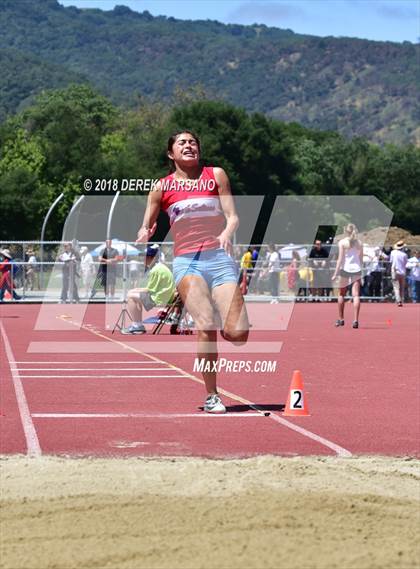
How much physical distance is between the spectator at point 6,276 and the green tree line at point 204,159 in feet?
108

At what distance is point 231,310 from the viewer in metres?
9.15

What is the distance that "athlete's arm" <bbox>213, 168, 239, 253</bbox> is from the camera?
9.12 metres

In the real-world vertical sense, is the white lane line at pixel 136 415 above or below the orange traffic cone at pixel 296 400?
below

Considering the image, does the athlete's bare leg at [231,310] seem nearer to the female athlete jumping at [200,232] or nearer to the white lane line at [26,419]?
Result: the female athlete jumping at [200,232]

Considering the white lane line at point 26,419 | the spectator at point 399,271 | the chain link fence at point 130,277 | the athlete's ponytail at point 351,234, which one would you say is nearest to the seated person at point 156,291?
the athlete's ponytail at point 351,234

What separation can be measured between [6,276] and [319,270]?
8959mm

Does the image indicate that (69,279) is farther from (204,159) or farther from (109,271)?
(204,159)

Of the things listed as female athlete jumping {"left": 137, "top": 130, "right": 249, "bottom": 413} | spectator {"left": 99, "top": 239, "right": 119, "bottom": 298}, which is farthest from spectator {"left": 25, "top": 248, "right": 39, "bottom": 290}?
female athlete jumping {"left": 137, "top": 130, "right": 249, "bottom": 413}

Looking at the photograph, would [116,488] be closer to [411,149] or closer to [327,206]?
[327,206]

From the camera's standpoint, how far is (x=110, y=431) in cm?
864

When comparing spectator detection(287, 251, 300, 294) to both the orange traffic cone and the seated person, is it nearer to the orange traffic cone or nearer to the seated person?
the seated person

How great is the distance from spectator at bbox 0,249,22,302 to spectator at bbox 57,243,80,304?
148 cm

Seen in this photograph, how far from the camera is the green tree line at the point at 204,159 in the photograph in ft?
230

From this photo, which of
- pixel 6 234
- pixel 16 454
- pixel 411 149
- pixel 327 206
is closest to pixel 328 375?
pixel 16 454
